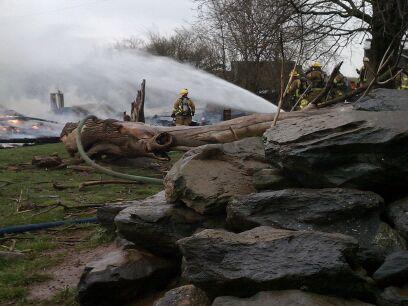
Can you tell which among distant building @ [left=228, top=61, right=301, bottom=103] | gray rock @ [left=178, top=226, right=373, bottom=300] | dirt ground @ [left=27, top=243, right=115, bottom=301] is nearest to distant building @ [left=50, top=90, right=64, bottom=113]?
distant building @ [left=228, top=61, right=301, bottom=103]

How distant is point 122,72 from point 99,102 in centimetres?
→ 564

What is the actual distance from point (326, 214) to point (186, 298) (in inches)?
→ 39.6

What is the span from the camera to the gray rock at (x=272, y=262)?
3.00 m

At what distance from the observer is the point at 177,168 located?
4664mm

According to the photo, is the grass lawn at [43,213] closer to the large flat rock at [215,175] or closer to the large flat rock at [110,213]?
the large flat rock at [110,213]

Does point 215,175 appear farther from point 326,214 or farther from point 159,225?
point 326,214

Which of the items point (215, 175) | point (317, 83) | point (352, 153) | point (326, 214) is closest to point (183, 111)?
point (317, 83)

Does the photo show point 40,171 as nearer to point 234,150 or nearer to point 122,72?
point 234,150

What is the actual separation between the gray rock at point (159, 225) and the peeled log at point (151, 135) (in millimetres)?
5373

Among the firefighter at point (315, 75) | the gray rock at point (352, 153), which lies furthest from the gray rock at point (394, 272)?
the firefighter at point (315, 75)

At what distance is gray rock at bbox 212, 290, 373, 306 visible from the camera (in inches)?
115

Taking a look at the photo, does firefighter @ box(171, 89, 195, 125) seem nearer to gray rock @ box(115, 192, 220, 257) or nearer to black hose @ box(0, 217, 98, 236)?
black hose @ box(0, 217, 98, 236)

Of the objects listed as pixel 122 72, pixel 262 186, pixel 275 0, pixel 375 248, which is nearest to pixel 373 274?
pixel 375 248

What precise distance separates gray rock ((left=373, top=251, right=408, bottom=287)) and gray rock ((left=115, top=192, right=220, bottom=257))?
5.23 ft
